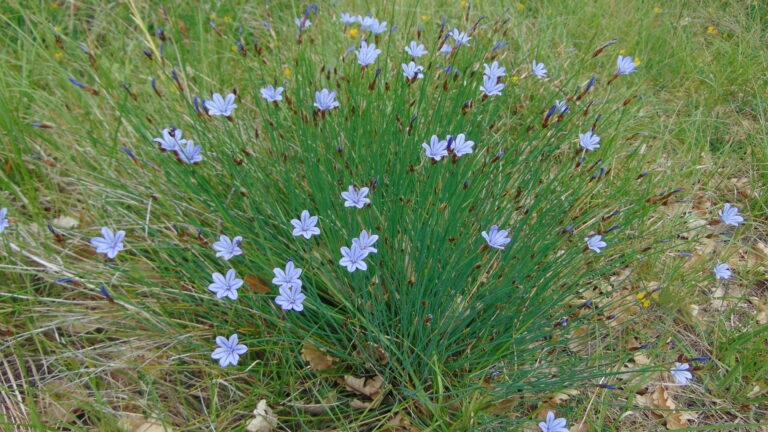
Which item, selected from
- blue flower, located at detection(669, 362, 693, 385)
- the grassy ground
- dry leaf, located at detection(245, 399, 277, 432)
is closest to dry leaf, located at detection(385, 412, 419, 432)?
the grassy ground

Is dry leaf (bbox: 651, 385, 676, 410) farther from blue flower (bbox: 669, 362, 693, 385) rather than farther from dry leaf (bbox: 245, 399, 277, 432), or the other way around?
dry leaf (bbox: 245, 399, 277, 432)

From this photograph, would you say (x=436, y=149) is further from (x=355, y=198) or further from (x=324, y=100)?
(x=324, y=100)

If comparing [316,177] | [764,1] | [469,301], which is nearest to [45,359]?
[316,177]

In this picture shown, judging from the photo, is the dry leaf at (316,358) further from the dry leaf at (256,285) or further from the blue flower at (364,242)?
the blue flower at (364,242)

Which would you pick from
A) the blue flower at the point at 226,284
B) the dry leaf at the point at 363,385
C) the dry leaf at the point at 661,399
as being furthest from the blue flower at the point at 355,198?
the dry leaf at the point at 661,399

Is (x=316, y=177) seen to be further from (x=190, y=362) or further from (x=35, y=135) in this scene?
(x=35, y=135)

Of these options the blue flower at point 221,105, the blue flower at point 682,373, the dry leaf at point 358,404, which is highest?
the blue flower at point 221,105

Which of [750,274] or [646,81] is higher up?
[646,81]
